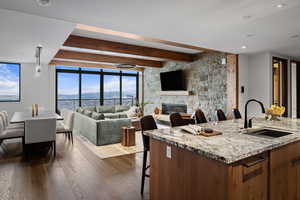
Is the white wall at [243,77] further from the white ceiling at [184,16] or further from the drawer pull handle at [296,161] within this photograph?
the drawer pull handle at [296,161]

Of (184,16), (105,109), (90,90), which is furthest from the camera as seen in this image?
(90,90)

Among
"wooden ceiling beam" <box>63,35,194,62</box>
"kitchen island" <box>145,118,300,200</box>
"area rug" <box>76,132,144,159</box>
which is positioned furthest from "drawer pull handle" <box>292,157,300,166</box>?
"wooden ceiling beam" <box>63,35,194,62</box>

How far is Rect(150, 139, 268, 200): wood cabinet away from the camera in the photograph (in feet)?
4.66

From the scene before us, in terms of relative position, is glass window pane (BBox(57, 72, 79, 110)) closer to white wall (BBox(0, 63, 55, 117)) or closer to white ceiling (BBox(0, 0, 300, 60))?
white wall (BBox(0, 63, 55, 117))

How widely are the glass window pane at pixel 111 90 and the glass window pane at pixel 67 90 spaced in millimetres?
1351

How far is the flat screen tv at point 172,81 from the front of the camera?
7617 mm

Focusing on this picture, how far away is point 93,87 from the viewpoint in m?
9.08

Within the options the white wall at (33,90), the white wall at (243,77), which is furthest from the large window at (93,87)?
the white wall at (243,77)

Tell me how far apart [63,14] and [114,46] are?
2.42m

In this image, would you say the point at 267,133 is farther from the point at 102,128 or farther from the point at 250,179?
the point at 102,128

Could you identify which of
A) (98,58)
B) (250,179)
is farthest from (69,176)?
(98,58)

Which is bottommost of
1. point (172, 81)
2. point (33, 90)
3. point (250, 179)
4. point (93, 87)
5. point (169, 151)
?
point (250, 179)

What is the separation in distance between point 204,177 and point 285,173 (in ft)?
3.37

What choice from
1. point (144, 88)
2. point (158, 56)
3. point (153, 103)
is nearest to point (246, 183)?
point (158, 56)
